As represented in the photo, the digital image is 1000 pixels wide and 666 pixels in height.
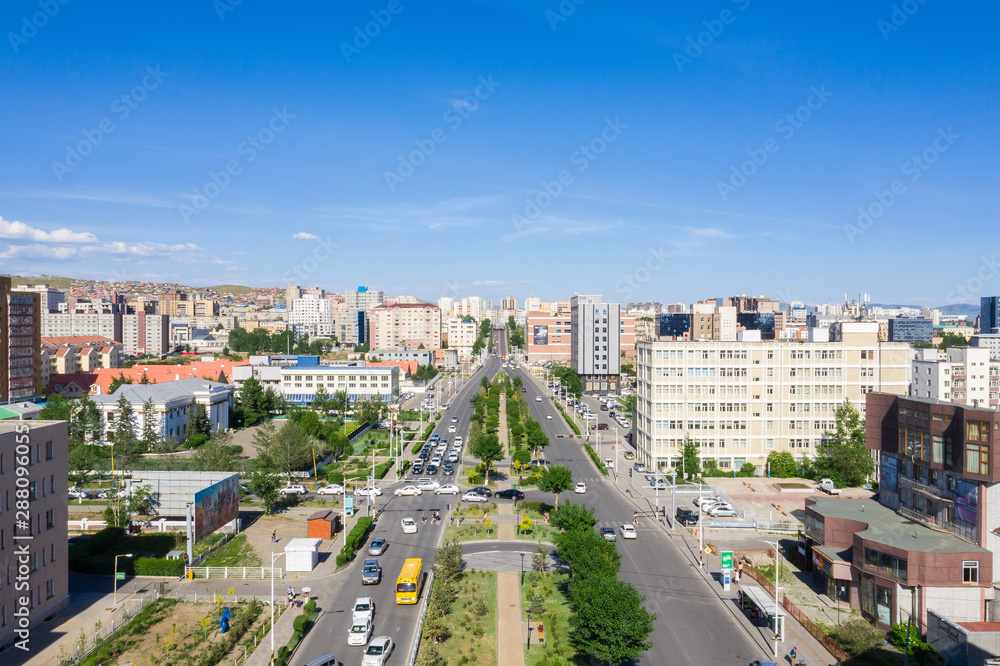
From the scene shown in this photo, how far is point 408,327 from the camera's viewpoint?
570ft

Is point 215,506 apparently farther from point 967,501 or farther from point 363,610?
point 967,501

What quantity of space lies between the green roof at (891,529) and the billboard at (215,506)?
102 ft

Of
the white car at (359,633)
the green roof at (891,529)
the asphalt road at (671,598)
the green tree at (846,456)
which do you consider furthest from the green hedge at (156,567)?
the green tree at (846,456)

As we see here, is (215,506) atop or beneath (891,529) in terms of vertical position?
beneath

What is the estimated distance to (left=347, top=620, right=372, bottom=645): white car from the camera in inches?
957

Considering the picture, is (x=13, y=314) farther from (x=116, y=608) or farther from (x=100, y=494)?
(x=116, y=608)

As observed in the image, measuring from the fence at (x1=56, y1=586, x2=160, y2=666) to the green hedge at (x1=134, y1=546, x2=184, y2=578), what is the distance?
1596mm

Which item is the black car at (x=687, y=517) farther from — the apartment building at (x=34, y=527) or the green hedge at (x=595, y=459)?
the apartment building at (x=34, y=527)

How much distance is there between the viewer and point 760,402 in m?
55.0

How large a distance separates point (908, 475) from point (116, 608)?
35775mm

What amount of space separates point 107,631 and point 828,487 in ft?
147

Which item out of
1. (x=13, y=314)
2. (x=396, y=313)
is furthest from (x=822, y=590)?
(x=396, y=313)

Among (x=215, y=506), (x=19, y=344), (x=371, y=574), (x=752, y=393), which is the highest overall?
(x=19, y=344)

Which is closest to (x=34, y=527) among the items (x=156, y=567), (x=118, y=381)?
(x=156, y=567)
